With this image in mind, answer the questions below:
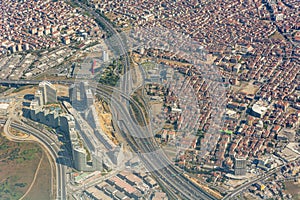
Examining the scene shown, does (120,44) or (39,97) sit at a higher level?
(120,44)

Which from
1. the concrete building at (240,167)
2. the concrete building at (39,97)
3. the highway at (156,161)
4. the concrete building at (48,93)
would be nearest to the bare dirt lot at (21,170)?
the highway at (156,161)

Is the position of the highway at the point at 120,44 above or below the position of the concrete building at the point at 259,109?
above

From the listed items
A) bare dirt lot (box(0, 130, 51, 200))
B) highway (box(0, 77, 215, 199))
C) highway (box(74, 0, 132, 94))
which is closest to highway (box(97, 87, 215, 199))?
highway (box(0, 77, 215, 199))

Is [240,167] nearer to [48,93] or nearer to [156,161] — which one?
[156,161]

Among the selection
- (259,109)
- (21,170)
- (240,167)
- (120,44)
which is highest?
(120,44)

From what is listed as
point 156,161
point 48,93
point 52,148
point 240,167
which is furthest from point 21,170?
point 240,167

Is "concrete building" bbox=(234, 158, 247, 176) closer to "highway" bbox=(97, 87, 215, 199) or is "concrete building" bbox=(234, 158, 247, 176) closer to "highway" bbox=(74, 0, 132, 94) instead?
"highway" bbox=(97, 87, 215, 199)

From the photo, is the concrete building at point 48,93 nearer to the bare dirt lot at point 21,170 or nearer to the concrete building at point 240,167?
the bare dirt lot at point 21,170

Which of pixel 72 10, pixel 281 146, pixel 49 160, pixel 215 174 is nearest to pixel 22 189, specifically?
pixel 49 160
